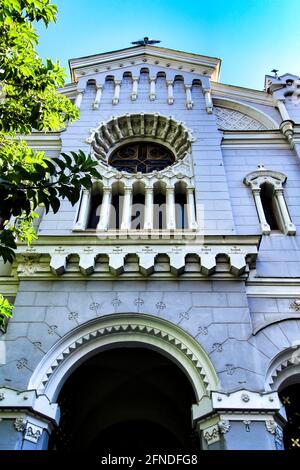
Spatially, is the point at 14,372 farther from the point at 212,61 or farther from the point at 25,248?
the point at 212,61

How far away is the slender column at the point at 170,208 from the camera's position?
31.6 feet

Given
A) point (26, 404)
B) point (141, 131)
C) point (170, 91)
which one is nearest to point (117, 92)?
point (170, 91)

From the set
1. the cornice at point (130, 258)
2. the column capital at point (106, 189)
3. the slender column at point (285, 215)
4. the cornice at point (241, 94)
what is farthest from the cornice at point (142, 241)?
the cornice at point (241, 94)

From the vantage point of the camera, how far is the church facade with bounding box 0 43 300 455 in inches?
268

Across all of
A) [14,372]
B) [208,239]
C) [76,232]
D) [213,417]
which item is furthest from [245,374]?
[76,232]

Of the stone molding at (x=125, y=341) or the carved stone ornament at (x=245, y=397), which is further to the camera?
the stone molding at (x=125, y=341)

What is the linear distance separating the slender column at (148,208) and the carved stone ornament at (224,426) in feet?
15.3

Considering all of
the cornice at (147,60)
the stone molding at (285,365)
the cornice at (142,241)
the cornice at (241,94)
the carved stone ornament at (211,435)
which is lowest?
the carved stone ornament at (211,435)

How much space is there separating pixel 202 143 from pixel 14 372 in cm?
796

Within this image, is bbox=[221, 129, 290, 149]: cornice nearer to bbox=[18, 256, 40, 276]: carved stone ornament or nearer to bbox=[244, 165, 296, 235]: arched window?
bbox=[244, 165, 296, 235]: arched window

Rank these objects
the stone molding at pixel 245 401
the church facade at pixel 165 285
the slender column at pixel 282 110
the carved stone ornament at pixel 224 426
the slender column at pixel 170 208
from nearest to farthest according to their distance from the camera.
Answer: the carved stone ornament at pixel 224 426, the stone molding at pixel 245 401, the church facade at pixel 165 285, the slender column at pixel 170 208, the slender column at pixel 282 110

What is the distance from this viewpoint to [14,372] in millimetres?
6898

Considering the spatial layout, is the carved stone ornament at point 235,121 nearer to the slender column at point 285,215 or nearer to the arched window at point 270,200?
the arched window at point 270,200

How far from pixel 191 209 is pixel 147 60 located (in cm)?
796
